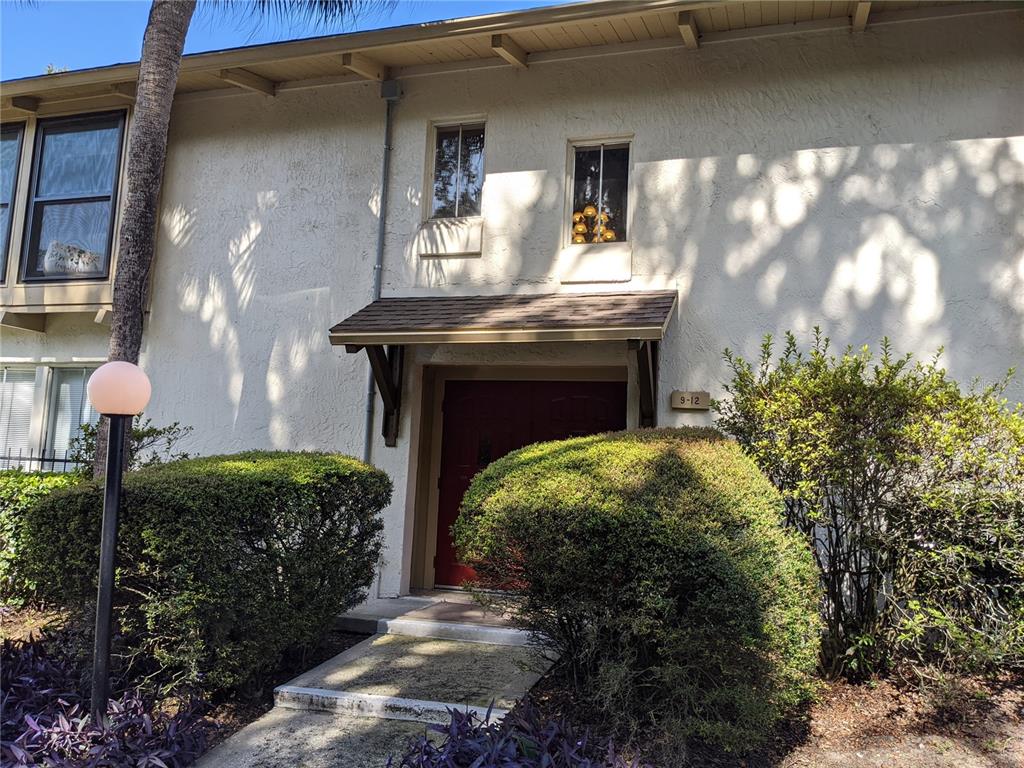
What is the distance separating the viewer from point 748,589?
12.8ft

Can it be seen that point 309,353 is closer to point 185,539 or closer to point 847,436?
point 185,539

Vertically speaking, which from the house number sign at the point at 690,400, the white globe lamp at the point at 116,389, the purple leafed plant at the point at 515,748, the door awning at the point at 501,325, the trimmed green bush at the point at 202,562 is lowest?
the purple leafed plant at the point at 515,748

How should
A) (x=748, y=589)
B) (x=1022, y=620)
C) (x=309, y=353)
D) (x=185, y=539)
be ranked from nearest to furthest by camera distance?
(x=748, y=589) → (x=185, y=539) → (x=1022, y=620) → (x=309, y=353)

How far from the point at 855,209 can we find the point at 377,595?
574cm

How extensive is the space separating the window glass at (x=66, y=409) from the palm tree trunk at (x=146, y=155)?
9.00ft

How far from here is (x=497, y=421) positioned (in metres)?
8.52

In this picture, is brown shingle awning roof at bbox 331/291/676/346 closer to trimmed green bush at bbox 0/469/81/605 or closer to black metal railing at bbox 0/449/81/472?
trimmed green bush at bbox 0/469/81/605

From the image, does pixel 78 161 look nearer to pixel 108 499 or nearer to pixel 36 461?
pixel 36 461

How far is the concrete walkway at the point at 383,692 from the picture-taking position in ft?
14.6

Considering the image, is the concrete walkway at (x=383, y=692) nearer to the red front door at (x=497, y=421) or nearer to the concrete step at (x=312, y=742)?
the concrete step at (x=312, y=742)

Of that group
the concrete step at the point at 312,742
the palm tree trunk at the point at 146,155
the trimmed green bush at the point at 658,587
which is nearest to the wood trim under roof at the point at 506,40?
the palm tree trunk at the point at 146,155

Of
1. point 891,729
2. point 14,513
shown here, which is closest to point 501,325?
point 891,729

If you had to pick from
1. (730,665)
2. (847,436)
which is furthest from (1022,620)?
(730,665)

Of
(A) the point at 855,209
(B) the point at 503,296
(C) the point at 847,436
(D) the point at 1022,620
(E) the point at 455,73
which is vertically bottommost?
(D) the point at 1022,620
